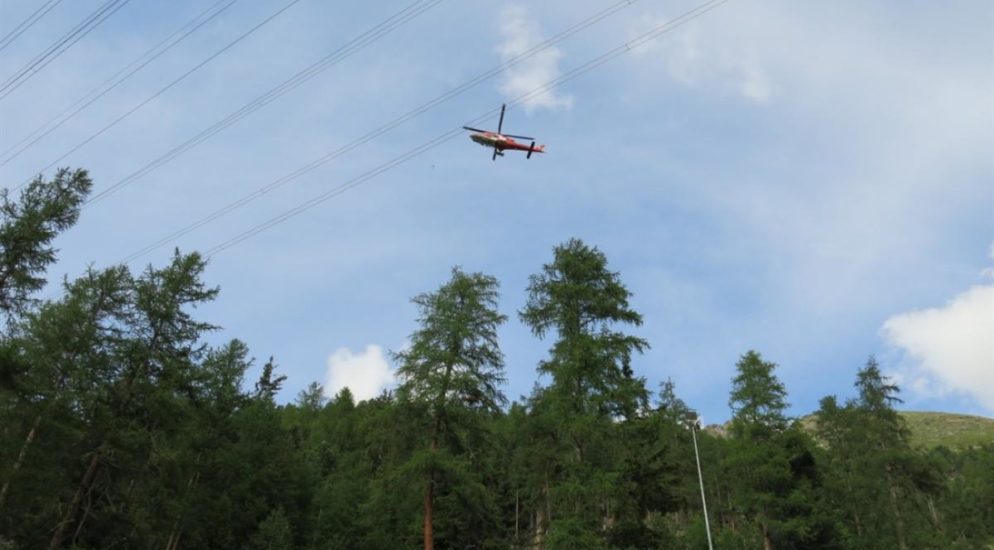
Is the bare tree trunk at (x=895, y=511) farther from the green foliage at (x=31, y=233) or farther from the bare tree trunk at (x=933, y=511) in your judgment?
the green foliage at (x=31, y=233)

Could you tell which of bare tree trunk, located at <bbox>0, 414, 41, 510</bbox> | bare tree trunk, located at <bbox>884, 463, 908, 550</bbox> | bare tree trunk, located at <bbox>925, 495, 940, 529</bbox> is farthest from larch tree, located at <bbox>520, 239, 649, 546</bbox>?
bare tree trunk, located at <bbox>925, 495, 940, 529</bbox>

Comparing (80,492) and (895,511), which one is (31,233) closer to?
(80,492)

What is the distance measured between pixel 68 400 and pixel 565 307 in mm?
19070

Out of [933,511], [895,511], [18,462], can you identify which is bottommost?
[18,462]

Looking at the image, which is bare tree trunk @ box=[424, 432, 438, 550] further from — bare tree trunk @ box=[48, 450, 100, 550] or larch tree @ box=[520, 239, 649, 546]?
bare tree trunk @ box=[48, 450, 100, 550]

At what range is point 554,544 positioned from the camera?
74.5 ft

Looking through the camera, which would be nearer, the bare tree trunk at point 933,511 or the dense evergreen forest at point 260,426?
the dense evergreen forest at point 260,426

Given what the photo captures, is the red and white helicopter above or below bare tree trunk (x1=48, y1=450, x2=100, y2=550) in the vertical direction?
above

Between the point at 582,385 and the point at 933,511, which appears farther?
the point at 933,511

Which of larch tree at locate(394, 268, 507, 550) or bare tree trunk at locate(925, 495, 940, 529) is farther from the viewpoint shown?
bare tree trunk at locate(925, 495, 940, 529)

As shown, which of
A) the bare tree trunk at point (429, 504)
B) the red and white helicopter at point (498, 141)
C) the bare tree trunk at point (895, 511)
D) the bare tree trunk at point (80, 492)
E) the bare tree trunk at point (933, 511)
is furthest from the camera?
the bare tree trunk at point (933, 511)

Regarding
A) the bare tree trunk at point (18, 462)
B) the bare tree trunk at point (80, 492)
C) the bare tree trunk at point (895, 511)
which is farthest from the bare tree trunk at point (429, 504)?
the bare tree trunk at point (895, 511)

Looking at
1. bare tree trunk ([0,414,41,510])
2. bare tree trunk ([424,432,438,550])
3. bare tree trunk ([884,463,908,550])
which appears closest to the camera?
bare tree trunk ([0,414,41,510])

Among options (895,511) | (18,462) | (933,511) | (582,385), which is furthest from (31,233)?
(933,511)
